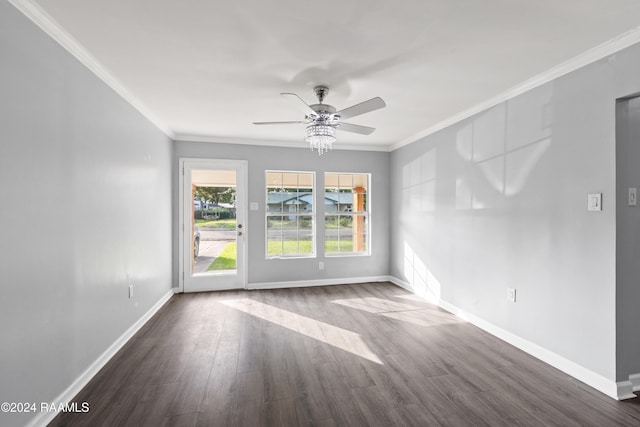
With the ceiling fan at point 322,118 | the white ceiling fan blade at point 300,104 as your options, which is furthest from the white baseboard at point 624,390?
the white ceiling fan blade at point 300,104

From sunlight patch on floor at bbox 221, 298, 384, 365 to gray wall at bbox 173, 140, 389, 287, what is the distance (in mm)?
900

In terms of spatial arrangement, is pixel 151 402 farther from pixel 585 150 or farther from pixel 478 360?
pixel 585 150

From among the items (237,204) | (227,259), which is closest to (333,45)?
(237,204)

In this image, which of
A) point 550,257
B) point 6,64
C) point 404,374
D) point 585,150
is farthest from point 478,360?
point 6,64

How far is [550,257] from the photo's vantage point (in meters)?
2.61

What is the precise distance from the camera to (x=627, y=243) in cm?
216

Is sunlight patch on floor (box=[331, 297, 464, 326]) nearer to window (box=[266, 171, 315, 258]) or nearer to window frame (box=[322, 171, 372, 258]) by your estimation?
window frame (box=[322, 171, 372, 258])

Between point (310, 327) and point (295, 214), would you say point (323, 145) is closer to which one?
point (310, 327)

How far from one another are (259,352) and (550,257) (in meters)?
2.68

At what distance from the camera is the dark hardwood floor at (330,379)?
1.94 m

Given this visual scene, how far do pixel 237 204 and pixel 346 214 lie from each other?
1.89 metres

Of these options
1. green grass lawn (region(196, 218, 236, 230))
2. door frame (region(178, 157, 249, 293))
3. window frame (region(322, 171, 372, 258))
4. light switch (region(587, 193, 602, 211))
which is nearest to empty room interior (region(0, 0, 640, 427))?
light switch (region(587, 193, 602, 211))

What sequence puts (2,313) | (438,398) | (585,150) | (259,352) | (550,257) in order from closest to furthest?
(2,313) < (438,398) < (585,150) < (550,257) < (259,352)

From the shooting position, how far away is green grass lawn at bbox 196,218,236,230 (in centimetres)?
486
